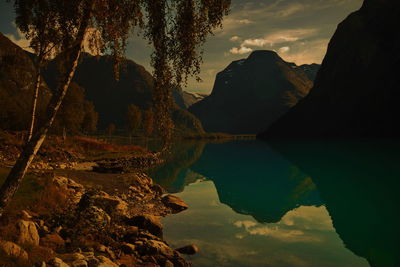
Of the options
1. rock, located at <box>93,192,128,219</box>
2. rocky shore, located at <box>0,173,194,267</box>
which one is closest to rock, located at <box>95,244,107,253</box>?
rocky shore, located at <box>0,173,194,267</box>

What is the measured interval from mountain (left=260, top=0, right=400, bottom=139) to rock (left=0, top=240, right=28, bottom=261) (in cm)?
15748

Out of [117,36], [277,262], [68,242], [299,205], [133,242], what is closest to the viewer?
[117,36]

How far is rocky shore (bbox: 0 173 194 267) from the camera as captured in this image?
389 inches

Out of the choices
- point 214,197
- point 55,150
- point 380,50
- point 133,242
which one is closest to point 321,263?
point 133,242

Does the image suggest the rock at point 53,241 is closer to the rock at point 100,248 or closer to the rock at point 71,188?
the rock at point 100,248

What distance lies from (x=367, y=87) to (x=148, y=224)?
181066 millimetres

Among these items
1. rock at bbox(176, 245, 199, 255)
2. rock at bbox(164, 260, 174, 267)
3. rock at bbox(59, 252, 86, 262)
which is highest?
rock at bbox(59, 252, 86, 262)

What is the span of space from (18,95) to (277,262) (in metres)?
177

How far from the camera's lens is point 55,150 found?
45.3m

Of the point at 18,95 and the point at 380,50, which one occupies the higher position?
the point at 380,50

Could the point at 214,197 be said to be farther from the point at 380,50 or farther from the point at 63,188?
the point at 380,50

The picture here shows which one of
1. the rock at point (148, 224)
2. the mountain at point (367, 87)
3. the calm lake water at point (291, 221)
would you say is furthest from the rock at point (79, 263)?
the mountain at point (367, 87)

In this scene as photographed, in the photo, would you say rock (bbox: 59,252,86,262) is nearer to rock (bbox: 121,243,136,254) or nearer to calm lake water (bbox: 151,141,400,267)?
rock (bbox: 121,243,136,254)

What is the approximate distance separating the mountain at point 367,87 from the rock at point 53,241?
155 m
